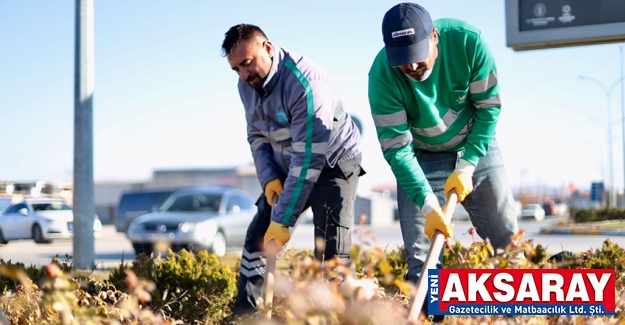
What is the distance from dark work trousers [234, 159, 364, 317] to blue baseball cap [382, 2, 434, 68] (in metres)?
0.96

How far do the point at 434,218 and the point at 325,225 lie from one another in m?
0.80

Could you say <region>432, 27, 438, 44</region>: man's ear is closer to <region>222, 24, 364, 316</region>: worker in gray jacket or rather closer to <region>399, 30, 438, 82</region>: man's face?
<region>399, 30, 438, 82</region>: man's face

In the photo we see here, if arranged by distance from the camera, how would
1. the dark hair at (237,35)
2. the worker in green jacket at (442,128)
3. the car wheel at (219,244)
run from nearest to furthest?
the worker in green jacket at (442,128), the dark hair at (237,35), the car wheel at (219,244)

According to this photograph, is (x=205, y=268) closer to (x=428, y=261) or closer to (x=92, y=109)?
(x=428, y=261)

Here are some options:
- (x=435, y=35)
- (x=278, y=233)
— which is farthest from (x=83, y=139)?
(x=435, y=35)

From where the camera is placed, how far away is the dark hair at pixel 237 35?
10.6ft

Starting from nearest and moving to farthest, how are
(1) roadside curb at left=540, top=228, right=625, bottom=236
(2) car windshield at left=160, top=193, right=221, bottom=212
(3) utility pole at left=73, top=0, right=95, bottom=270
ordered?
1. (3) utility pole at left=73, top=0, right=95, bottom=270
2. (2) car windshield at left=160, top=193, right=221, bottom=212
3. (1) roadside curb at left=540, top=228, right=625, bottom=236

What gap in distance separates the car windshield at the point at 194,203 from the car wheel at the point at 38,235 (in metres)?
4.13

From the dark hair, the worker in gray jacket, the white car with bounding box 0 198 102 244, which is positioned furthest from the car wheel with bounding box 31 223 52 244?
the dark hair

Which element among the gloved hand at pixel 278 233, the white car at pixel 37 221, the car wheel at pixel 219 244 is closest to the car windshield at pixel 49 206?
the white car at pixel 37 221

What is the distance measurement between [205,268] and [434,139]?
191cm

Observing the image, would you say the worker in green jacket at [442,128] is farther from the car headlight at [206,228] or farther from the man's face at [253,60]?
the car headlight at [206,228]

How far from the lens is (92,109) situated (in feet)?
24.9

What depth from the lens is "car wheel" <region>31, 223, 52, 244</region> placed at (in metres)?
14.8
